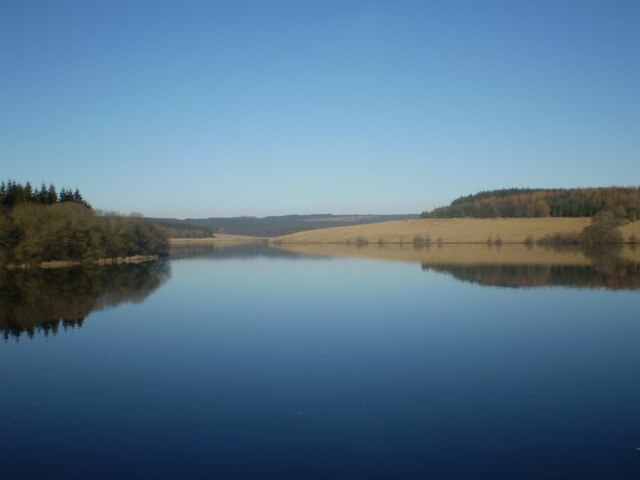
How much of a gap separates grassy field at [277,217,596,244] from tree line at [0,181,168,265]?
4731 centimetres

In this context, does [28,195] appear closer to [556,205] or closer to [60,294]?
[60,294]

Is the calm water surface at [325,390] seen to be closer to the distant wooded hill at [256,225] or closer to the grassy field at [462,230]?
the grassy field at [462,230]

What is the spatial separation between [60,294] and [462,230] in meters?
72.9

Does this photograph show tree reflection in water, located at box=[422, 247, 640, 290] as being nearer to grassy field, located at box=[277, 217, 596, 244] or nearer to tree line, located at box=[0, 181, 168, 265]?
tree line, located at box=[0, 181, 168, 265]

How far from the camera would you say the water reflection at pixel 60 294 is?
19.2 metres

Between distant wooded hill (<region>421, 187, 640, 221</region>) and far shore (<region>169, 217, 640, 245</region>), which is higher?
distant wooded hill (<region>421, 187, 640, 221</region>)

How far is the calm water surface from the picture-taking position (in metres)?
Answer: 7.59

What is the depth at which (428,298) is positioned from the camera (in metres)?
23.9

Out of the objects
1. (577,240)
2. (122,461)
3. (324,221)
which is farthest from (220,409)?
(324,221)

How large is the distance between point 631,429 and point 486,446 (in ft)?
7.57

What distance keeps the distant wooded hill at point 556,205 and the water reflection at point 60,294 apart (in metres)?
70.8

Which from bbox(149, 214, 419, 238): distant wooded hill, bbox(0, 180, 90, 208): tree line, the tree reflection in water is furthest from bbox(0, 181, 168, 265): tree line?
bbox(149, 214, 419, 238): distant wooded hill

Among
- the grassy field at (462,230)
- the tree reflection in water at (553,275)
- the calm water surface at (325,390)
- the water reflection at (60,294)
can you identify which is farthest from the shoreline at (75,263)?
the grassy field at (462,230)

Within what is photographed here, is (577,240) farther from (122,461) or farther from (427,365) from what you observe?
(122,461)
